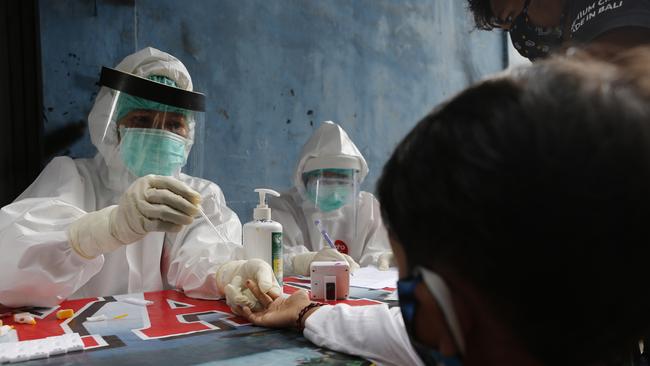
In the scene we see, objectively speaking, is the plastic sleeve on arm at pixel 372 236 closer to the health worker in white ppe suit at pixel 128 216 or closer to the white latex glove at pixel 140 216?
the health worker in white ppe suit at pixel 128 216

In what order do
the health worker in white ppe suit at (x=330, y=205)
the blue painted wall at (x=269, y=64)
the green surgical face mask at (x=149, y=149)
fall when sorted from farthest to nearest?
1. the health worker in white ppe suit at (x=330, y=205)
2. the blue painted wall at (x=269, y=64)
3. the green surgical face mask at (x=149, y=149)

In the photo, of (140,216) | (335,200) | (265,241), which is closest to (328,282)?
(265,241)

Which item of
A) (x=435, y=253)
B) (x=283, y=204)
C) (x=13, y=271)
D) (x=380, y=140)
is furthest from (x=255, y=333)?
(x=380, y=140)

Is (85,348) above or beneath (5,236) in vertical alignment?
beneath

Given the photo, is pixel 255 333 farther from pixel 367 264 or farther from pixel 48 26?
pixel 48 26

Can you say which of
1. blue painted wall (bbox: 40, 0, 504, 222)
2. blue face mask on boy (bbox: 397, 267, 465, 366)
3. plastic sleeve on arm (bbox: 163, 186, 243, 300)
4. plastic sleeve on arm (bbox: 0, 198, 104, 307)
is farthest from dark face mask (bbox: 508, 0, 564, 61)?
plastic sleeve on arm (bbox: 0, 198, 104, 307)

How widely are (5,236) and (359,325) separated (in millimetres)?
990

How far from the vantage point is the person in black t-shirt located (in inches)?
31.1

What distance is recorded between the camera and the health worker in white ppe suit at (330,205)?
2.26 metres

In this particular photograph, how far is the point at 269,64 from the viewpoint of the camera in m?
2.49

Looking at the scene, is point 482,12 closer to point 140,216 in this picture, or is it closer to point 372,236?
point 140,216

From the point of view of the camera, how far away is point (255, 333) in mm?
873

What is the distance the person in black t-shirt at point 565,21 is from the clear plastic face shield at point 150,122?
0.92 metres

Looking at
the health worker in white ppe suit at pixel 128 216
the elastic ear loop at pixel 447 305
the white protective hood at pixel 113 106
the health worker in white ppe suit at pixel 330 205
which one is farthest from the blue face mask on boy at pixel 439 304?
the health worker in white ppe suit at pixel 330 205
